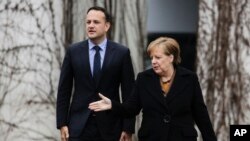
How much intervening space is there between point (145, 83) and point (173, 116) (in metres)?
0.27

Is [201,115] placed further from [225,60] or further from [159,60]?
[225,60]

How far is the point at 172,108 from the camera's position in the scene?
457 cm

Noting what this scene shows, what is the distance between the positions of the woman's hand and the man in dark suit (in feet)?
1.04

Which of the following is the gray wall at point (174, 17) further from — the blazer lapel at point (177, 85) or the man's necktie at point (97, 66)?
the blazer lapel at point (177, 85)

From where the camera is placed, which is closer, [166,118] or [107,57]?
[166,118]

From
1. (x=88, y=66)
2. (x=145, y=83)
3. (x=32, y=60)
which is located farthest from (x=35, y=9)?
(x=145, y=83)

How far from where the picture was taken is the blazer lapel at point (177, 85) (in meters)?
4.58

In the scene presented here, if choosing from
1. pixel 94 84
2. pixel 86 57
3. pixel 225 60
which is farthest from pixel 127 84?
pixel 225 60

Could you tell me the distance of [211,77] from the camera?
6.75 metres

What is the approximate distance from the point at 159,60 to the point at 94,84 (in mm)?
673

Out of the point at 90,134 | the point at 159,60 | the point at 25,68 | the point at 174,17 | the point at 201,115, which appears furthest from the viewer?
the point at 174,17


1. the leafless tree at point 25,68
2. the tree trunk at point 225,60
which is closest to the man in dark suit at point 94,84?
the leafless tree at point 25,68

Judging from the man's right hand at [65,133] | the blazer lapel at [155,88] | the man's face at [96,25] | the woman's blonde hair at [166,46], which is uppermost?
the man's face at [96,25]

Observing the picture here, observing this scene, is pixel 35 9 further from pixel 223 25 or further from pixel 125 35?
pixel 223 25
